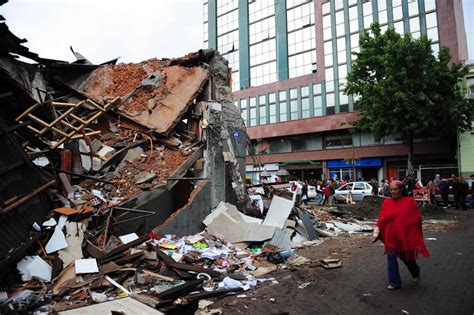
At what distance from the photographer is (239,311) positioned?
14.1ft

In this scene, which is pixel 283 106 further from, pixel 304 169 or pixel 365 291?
pixel 365 291

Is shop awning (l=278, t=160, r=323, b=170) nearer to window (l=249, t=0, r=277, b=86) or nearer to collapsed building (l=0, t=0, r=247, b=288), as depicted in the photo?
window (l=249, t=0, r=277, b=86)

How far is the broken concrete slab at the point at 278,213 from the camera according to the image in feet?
29.3

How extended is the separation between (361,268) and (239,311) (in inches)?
119

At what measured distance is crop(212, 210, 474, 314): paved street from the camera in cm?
426

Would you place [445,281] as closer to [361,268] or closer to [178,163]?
[361,268]

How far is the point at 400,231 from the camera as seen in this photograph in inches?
186

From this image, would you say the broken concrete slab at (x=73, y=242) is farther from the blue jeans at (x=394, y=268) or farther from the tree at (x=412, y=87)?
the tree at (x=412, y=87)

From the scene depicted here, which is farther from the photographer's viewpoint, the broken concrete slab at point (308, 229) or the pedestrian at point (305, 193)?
the pedestrian at point (305, 193)

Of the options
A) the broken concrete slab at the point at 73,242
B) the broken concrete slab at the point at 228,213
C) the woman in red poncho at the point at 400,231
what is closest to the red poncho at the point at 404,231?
the woman in red poncho at the point at 400,231

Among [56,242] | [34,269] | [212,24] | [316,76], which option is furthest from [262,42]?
[34,269]

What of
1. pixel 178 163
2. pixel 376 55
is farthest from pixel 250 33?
pixel 178 163

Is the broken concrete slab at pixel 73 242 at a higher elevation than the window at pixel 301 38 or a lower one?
lower

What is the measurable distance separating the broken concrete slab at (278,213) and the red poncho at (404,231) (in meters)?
4.14
